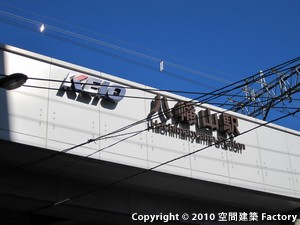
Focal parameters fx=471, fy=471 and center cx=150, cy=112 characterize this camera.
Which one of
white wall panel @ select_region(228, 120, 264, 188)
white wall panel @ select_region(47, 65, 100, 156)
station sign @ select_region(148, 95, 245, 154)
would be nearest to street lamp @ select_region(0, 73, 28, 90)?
white wall panel @ select_region(47, 65, 100, 156)

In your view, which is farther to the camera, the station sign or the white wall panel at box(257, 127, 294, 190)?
the white wall panel at box(257, 127, 294, 190)

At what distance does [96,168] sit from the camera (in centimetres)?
1409

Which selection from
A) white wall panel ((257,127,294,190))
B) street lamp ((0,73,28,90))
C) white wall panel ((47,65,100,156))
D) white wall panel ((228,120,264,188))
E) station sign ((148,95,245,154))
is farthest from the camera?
white wall panel ((257,127,294,190))

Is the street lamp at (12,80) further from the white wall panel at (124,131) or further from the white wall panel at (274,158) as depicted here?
the white wall panel at (274,158)

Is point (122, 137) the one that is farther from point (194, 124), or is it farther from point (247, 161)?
point (247, 161)

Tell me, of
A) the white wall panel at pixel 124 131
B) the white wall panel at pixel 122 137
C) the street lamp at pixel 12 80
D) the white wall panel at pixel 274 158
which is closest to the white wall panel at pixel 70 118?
the white wall panel at pixel 122 137

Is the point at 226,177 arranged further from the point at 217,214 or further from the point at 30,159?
the point at 30,159

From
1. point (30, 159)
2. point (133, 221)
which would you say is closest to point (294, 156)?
point (133, 221)

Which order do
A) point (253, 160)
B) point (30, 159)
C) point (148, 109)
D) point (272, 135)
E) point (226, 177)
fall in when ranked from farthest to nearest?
point (272, 135) < point (253, 160) < point (226, 177) < point (148, 109) < point (30, 159)

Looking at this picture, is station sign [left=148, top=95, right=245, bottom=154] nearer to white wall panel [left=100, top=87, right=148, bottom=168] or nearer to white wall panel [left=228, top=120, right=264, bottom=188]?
white wall panel [left=228, top=120, right=264, bottom=188]

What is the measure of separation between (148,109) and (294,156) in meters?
7.24

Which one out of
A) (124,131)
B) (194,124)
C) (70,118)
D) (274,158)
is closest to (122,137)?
(124,131)

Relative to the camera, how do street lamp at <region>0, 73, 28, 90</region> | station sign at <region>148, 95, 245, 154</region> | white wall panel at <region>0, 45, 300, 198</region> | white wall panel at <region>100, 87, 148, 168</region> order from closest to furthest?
street lamp at <region>0, 73, 28, 90</region> < white wall panel at <region>0, 45, 300, 198</region> < white wall panel at <region>100, 87, 148, 168</region> < station sign at <region>148, 95, 245, 154</region>

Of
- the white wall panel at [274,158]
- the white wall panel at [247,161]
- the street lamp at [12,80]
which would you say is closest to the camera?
the street lamp at [12,80]
